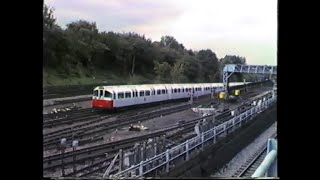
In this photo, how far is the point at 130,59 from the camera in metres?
10.2

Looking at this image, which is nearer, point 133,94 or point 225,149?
point 225,149

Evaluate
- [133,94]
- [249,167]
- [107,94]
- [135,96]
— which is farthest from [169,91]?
[249,167]

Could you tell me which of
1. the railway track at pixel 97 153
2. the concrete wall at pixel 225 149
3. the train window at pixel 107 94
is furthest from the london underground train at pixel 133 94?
the railway track at pixel 97 153

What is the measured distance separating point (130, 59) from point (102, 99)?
4.66 metres

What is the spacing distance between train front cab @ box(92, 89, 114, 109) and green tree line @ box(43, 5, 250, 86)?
8.04 ft

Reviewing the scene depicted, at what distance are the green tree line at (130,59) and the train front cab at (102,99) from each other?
245 centimetres

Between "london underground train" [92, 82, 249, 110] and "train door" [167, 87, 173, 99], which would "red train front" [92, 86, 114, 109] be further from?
"train door" [167, 87, 173, 99]

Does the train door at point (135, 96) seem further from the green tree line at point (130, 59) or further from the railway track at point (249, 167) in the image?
the railway track at point (249, 167)

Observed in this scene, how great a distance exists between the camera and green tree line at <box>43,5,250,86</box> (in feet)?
33.8

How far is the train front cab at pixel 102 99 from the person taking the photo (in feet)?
47.6

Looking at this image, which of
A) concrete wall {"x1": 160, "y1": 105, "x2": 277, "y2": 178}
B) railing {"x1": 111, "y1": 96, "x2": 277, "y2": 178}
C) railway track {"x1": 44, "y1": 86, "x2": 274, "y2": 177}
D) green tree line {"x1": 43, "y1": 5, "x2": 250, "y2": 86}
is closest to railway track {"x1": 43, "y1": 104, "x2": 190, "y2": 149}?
railway track {"x1": 44, "y1": 86, "x2": 274, "y2": 177}

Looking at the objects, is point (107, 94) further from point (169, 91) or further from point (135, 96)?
point (169, 91)

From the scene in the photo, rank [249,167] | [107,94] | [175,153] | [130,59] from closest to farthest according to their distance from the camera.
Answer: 1. [175,153]
2. [249,167]
3. [130,59]
4. [107,94]
